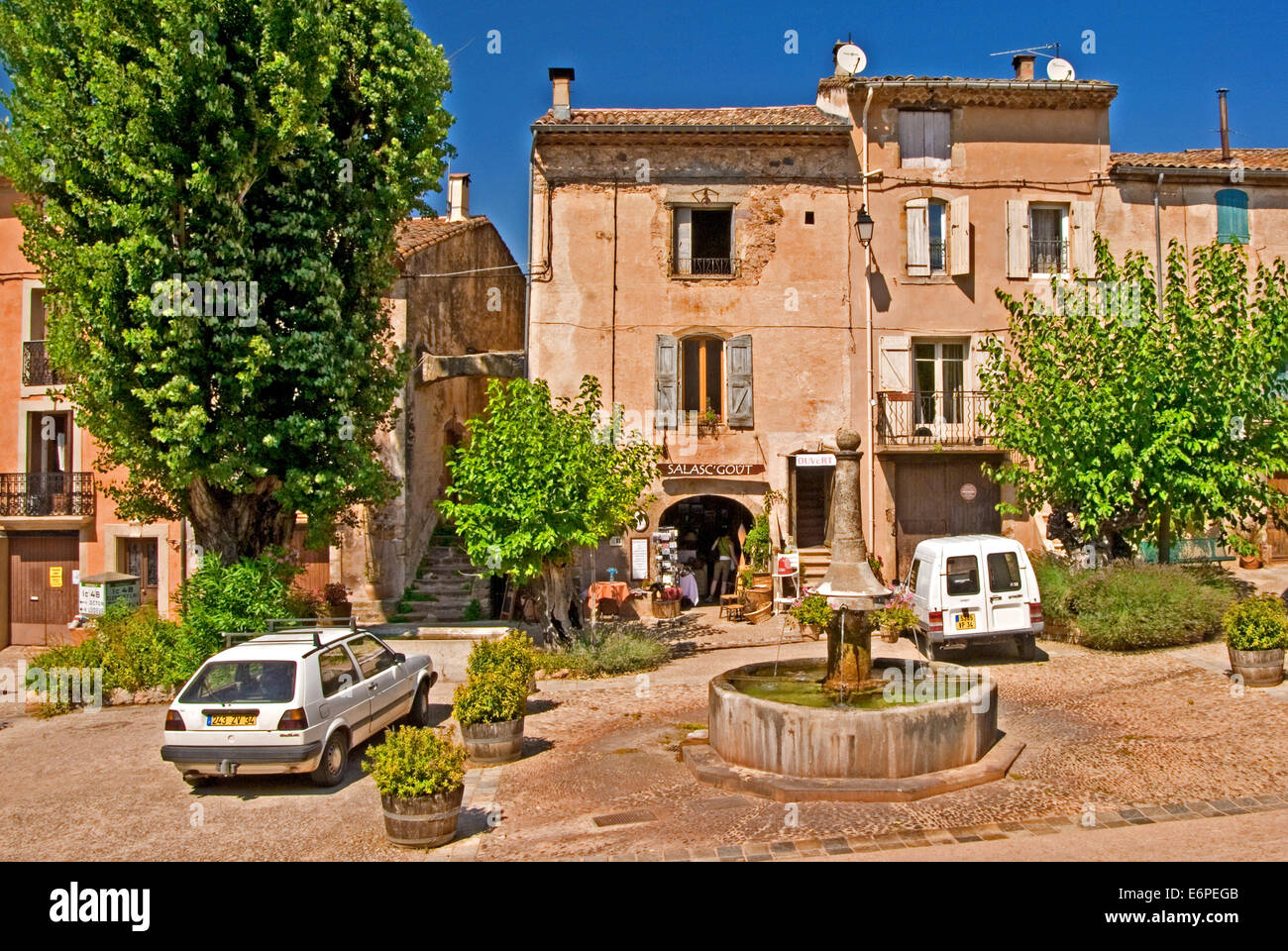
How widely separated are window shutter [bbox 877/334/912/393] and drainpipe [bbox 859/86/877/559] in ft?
0.72

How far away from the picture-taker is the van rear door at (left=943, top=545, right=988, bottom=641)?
593 inches

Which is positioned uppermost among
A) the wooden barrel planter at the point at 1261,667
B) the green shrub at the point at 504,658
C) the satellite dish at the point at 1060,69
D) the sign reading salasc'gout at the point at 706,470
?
the satellite dish at the point at 1060,69

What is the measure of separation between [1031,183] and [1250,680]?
13066 mm

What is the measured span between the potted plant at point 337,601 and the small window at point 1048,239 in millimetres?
16480

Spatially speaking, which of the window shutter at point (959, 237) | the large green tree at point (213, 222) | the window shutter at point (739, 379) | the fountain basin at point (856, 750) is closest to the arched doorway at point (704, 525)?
the window shutter at point (739, 379)

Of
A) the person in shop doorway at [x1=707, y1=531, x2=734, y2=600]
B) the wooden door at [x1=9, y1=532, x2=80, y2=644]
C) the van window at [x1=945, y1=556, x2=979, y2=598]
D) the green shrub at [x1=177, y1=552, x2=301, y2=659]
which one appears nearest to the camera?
the green shrub at [x1=177, y1=552, x2=301, y2=659]

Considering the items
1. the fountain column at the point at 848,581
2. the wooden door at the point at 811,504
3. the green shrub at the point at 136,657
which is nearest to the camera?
the fountain column at the point at 848,581

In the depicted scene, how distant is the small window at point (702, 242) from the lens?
22.0 metres

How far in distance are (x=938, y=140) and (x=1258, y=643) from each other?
13.6 metres

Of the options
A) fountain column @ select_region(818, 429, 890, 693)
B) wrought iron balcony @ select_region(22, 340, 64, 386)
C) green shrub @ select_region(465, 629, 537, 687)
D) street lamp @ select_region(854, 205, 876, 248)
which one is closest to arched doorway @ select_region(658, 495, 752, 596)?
street lamp @ select_region(854, 205, 876, 248)

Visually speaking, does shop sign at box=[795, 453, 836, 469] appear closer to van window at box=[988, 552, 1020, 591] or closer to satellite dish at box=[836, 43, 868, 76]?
van window at box=[988, 552, 1020, 591]

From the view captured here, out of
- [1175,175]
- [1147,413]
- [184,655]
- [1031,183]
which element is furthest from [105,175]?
[1175,175]

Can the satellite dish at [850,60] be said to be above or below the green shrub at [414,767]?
above

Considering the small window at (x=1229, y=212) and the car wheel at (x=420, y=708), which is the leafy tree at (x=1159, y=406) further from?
the car wheel at (x=420, y=708)
